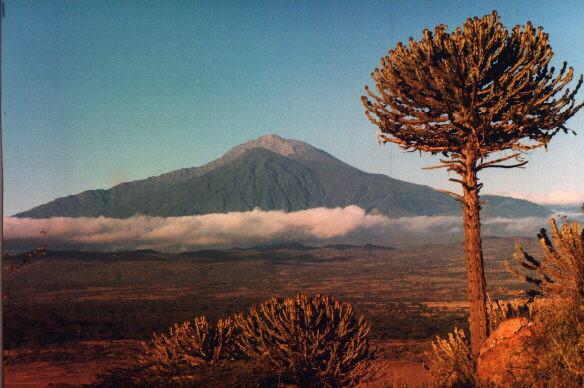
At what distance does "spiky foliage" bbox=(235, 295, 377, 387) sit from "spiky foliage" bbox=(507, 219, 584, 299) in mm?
3844

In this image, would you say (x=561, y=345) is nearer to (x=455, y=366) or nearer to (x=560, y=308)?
(x=560, y=308)

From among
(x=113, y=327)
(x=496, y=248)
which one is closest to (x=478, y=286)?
(x=113, y=327)

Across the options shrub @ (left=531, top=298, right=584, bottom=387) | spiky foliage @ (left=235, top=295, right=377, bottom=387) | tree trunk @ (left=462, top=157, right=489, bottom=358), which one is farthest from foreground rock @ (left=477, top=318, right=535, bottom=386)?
spiky foliage @ (left=235, top=295, right=377, bottom=387)

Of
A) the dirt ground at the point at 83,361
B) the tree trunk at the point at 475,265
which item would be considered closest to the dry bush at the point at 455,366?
the tree trunk at the point at 475,265

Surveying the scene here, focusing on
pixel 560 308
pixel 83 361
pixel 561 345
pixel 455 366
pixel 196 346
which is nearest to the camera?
pixel 561 345

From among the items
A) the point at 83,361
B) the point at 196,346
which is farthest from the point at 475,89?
the point at 83,361

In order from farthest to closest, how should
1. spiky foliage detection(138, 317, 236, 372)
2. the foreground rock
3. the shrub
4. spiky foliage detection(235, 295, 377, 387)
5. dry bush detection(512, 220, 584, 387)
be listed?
spiky foliage detection(138, 317, 236, 372)
spiky foliage detection(235, 295, 377, 387)
the foreground rock
dry bush detection(512, 220, 584, 387)
the shrub

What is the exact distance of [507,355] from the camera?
9.82 m

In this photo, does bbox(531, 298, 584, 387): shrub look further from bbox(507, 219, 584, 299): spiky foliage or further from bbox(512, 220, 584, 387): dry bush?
bbox(507, 219, 584, 299): spiky foliage

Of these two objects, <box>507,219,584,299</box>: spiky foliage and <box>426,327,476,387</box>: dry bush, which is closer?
<box>426,327,476,387</box>: dry bush

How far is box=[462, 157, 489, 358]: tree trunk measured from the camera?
1151 centimetres

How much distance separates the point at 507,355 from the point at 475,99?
204 inches

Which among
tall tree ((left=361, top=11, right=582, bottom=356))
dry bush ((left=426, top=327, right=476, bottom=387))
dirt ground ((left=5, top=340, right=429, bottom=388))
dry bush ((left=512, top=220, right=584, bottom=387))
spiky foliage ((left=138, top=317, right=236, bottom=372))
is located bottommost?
dirt ground ((left=5, top=340, right=429, bottom=388))

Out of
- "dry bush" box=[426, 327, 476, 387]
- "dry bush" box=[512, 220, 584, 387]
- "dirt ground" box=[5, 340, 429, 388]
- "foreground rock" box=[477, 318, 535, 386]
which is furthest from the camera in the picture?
"dirt ground" box=[5, 340, 429, 388]
